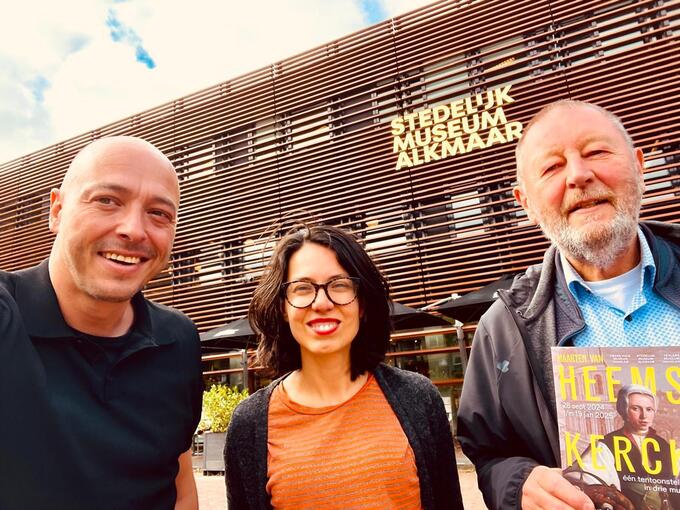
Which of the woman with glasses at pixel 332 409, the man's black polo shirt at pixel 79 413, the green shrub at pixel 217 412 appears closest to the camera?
the man's black polo shirt at pixel 79 413

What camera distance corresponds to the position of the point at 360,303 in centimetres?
196

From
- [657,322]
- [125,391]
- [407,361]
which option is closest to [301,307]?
[125,391]

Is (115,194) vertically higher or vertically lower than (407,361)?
higher

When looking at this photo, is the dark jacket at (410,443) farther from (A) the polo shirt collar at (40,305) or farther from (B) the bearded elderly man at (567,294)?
(A) the polo shirt collar at (40,305)

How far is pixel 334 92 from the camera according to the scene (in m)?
9.59

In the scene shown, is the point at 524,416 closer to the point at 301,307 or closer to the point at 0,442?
the point at 301,307

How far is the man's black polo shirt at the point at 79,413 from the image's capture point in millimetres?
1304

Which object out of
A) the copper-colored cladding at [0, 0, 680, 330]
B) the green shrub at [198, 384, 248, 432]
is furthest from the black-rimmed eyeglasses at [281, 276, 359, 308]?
the green shrub at [198, 384, 248, 432]

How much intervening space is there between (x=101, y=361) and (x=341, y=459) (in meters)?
0.94

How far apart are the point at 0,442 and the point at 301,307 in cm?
104

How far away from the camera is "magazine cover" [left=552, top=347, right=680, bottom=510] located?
1.01m

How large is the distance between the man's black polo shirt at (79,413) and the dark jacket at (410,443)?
23 centimetres

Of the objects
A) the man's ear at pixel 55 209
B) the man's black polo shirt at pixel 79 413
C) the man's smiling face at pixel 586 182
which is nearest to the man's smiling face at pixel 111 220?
the man's ear at pixel 55 209

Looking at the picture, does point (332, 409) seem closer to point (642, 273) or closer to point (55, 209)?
point (642, 273)
